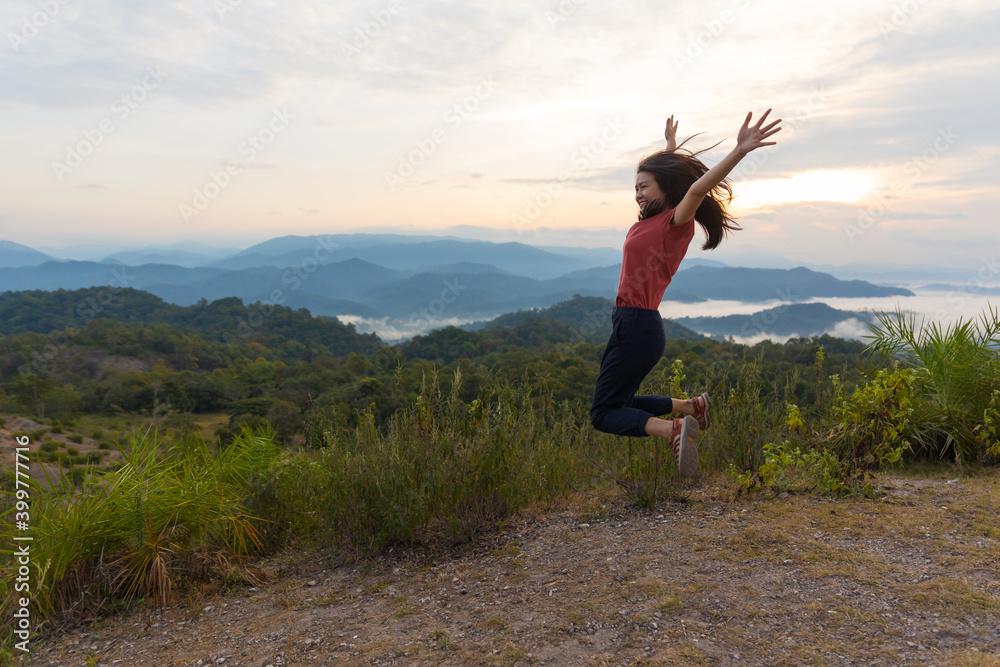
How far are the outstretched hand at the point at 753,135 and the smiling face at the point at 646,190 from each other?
53 cm

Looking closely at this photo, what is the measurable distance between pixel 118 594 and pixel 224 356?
59.5m

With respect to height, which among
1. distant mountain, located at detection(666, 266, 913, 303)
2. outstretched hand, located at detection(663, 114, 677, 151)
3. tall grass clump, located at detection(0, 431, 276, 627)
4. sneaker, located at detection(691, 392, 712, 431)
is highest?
distant mountain, located at detection(666, 266, 913, 303)

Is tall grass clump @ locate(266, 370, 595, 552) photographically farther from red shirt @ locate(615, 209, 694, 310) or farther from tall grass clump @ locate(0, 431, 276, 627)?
red shirt @ locate(615, 209, 694, 310)

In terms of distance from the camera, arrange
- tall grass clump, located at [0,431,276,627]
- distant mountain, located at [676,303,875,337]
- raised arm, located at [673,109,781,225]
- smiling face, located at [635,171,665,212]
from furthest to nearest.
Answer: distant mountain, located at [676,303,875,337] < smiling face, located at [635,171,665,212] < tall grass clump, located at [0,431,276,627] < raised arm, located at [673,109,781,225]

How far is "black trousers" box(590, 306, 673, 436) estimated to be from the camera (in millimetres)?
2863

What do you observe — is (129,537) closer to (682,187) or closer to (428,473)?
(428,473)

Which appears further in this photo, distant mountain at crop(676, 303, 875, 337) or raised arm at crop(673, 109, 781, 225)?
distant mountain at crop(676, 303, 875, 337)

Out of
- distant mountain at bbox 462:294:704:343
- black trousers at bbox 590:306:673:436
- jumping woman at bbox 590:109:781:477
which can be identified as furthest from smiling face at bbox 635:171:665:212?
distant mountain at bbox 462:294:704:343

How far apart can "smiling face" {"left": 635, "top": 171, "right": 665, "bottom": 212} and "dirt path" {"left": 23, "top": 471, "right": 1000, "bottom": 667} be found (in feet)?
5.99

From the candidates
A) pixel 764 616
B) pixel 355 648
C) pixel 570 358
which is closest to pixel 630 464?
pixel 764 616

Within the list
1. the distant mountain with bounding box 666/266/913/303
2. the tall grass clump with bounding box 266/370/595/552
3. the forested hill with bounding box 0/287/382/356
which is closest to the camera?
the tall grass clump with bounding box 266/370/595/552

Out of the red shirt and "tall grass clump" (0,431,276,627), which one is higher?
the red shirt

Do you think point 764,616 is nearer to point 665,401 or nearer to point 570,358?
point 665,401

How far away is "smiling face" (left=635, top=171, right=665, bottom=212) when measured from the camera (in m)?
3.00
